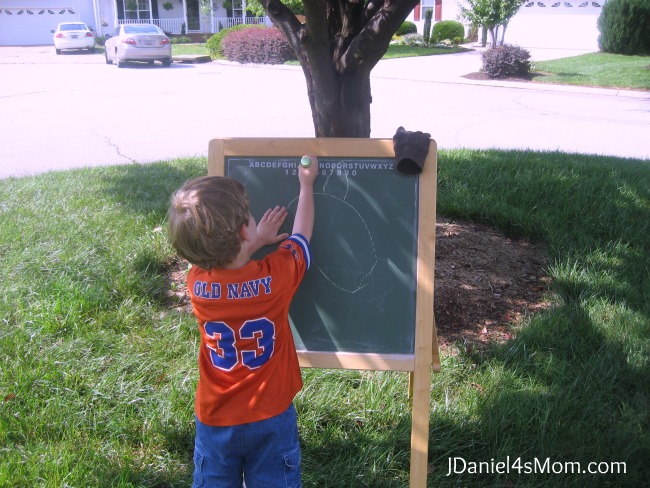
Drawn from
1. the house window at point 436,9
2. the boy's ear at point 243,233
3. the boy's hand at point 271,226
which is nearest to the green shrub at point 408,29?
the house window at point 436,9

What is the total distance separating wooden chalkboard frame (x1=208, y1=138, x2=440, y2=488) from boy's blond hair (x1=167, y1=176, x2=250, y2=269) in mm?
611

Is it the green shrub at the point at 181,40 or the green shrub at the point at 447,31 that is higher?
the green shrub at the point at 447,31

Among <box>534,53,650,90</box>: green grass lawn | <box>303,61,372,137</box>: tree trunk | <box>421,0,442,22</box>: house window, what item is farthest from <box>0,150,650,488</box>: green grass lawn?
<box>421,0,442,22</box>: house window

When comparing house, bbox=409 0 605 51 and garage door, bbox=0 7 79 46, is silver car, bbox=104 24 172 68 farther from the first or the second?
garage door, bbox=0 7 79 46

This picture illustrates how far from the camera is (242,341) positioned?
2283 millimetres

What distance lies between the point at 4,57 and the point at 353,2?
98.1 feet

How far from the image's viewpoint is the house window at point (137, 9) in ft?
143

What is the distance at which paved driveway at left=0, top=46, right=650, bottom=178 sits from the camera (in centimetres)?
967

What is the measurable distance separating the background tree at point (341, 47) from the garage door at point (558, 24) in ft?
96.6

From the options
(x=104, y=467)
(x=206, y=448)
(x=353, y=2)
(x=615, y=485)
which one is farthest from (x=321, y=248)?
(x=353, y=2)

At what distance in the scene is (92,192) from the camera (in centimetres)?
629

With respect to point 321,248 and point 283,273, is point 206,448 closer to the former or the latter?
point 283,273

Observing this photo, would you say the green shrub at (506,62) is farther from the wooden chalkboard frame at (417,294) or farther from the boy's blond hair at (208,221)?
the boy's blond hair at (208,221)
